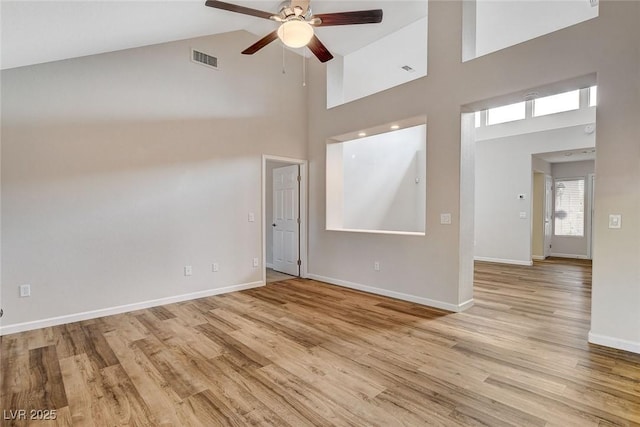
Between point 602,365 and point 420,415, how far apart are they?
169 centimetres

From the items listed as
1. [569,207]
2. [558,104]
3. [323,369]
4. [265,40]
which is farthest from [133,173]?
[569,207]

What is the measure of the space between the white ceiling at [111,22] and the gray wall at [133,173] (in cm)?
36

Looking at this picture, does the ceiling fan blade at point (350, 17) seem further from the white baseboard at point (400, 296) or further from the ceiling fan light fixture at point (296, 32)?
the white baseboard at point (400, 296)

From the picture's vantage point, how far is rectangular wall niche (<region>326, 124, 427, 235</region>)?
649cm

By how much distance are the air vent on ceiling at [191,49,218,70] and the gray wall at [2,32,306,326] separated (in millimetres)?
93

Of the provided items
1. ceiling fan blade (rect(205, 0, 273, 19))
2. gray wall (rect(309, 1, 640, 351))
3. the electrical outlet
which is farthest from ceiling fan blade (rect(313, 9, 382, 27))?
the electrical outlet

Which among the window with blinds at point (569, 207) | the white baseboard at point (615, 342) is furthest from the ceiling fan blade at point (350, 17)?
the window with blinds at point (569, 207)

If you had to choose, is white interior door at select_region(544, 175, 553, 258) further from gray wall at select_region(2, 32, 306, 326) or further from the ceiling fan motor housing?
the ceiling fan motor housing

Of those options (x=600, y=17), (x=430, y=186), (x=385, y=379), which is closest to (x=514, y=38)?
(x=600, y=17)

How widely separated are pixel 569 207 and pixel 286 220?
7345 millimetres

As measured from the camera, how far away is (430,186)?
3.84 meters

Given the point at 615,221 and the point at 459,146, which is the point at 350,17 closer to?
the point at 459,146

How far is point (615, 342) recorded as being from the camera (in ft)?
8.57

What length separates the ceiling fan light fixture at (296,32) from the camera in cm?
244
